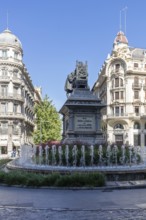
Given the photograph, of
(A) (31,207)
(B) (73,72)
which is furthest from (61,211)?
(B) (73,72)

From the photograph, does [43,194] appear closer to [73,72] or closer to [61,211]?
[61,211]

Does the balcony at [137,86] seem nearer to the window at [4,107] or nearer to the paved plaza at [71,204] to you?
the window at [4,107]

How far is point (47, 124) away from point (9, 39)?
58.1 ft

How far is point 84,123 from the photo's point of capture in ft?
74.9

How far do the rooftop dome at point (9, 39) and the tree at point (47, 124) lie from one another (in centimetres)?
1186

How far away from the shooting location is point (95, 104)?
76.1 feet

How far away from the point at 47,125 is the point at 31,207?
56151mm

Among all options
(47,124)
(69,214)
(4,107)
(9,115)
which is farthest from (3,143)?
(69,214)

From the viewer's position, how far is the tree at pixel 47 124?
6432 cm

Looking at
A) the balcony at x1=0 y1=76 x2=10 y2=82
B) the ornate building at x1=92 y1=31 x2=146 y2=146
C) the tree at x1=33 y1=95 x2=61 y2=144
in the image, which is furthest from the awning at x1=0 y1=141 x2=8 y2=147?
the ornate building at x1=92 y1=31 x2=146 y2=146

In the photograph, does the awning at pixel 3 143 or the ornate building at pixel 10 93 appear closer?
the awning at pixel 3 143

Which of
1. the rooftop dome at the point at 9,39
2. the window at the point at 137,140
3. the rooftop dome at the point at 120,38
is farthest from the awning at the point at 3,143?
the rooftop dome at the point at 120,38

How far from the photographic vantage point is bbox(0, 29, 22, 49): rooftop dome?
2634 inches

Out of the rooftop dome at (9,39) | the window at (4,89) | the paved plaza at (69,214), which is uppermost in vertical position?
the rooftop dome at (9,39)
